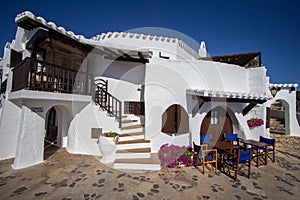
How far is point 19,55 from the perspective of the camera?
713 cm

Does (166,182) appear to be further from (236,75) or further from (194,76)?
(236,75)

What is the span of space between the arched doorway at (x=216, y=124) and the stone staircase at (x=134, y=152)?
311 centimetres

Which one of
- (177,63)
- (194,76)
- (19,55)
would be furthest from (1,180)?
(194,76)

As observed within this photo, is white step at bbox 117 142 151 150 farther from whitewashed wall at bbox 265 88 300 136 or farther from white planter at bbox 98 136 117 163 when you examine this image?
whitewashed wall at bbox 265 88 300 136

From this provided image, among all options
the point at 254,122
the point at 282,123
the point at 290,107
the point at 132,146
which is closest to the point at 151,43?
the point at 132,146

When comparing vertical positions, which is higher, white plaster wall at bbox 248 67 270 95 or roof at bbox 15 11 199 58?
roof at bbox 15 11 199 58

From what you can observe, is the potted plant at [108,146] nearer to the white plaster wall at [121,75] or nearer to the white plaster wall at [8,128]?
the white plaster wall at [121,75]

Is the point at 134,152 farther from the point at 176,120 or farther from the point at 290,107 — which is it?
the point at 290,107

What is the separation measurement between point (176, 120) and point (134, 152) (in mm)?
Result: 2347

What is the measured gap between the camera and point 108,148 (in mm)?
5605

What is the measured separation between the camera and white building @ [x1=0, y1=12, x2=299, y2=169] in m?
5.43

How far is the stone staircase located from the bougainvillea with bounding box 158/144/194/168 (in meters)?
0.30

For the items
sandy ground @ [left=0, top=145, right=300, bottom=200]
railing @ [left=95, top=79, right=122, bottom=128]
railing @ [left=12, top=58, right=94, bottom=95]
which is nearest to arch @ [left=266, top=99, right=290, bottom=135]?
sandy ground @ [left=0, top=145, right=300, bottom=200]

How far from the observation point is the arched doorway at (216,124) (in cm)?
728
